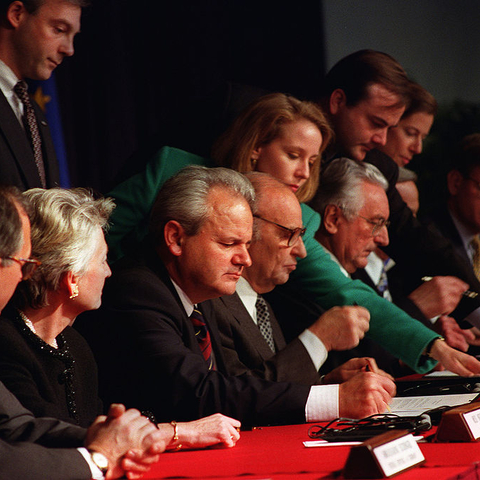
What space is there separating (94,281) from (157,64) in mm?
2570

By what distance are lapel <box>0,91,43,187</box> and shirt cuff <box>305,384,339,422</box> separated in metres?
1.19

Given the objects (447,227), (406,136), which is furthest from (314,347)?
(447,227)

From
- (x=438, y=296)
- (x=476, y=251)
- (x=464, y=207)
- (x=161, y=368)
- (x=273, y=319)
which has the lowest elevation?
(x=476, y=251)

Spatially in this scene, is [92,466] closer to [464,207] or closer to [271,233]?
[271,233]

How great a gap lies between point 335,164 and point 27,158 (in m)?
1.60

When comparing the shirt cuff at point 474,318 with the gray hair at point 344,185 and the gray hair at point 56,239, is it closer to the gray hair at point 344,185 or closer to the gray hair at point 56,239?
the gray hair at point 344,185

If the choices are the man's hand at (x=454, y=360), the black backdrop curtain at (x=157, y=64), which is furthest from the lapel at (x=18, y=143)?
the man's hand at (x=454, y=360)

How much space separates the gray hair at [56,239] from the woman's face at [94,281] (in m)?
0.02

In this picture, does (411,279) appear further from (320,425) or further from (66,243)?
(66,243)

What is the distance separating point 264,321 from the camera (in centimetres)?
307

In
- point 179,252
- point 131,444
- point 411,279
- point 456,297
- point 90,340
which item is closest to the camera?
point 131,444

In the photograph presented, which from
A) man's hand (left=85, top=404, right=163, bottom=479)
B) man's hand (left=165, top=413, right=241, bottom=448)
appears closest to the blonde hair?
man's hand (left=165, top=413, right=241, bottom=448)

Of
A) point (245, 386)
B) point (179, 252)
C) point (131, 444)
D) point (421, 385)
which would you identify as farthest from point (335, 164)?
point (131, 444)

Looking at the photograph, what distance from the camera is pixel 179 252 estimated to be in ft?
8.20
